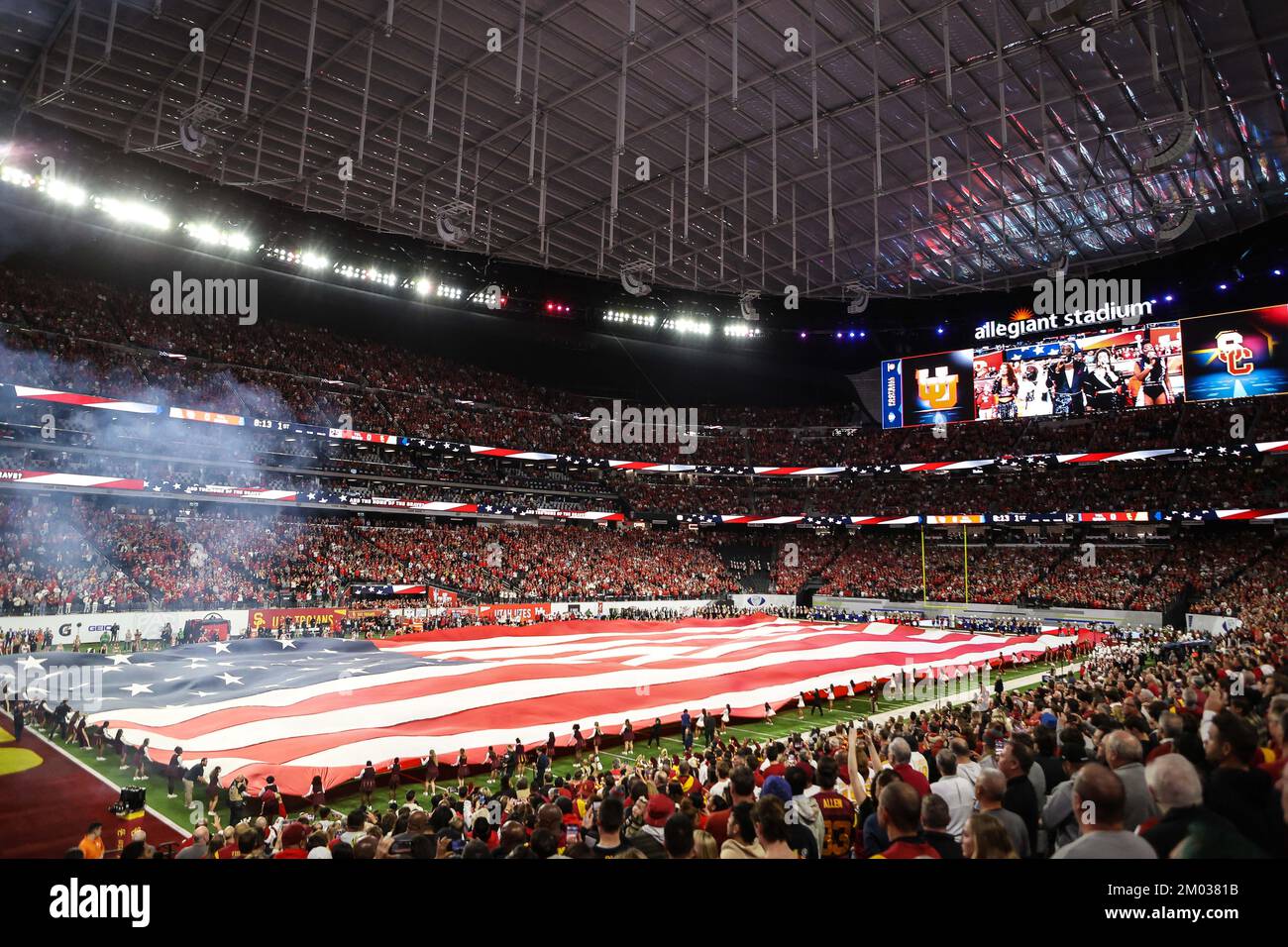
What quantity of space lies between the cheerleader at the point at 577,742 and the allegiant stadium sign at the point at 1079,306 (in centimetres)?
3306

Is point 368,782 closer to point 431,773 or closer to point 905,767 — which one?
point 431,773

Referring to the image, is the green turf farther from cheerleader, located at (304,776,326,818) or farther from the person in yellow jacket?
the person in yellow jacket

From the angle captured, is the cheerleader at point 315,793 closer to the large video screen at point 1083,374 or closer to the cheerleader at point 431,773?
the cheerleader at point 431,773

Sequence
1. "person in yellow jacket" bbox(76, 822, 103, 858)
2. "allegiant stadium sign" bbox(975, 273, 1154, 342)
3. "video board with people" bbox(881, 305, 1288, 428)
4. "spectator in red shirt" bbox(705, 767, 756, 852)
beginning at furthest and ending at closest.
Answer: "allegiant stadium sign" bbox(975, 273, 1154, 342) → "video board with people" bbox(881, 305, 1288, 428) → "person in yellow jacket" bbox(76, 822, 103, 858) → "spectator in red shirt" bbox(705, 767, 756, 852)

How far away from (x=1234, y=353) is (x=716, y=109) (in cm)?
2669

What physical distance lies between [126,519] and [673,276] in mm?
29320

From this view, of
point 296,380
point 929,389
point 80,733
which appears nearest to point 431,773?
point 80,733

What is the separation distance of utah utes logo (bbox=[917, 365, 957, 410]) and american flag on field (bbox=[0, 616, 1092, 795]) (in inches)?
563

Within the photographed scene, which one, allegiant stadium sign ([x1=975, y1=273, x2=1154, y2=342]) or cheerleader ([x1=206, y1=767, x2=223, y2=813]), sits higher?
allegiant stadium sign ([x1=975, y1=273, x2=1154, y2=342])

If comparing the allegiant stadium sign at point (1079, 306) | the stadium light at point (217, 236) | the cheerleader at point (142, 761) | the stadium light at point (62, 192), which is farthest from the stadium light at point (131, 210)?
the allegiant stadium sign at point (1079, 306)

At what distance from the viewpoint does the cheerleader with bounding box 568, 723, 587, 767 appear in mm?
14836

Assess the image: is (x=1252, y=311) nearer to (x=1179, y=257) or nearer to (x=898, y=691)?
(x=1179, y=257)

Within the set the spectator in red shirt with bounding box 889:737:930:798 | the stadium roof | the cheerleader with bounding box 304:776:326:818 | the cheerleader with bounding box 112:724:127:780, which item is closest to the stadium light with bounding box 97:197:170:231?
the stadium roof
